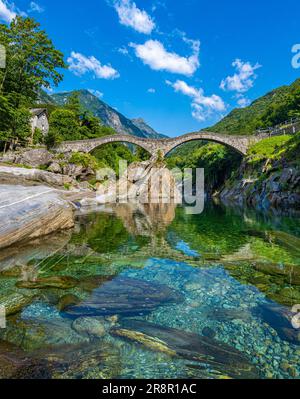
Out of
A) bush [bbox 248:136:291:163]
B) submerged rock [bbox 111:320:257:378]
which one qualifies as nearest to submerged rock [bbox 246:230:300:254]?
submerged rock [bbox 111:320:257:378]

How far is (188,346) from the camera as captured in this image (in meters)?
3.31

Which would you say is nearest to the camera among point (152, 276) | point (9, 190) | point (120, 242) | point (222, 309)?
point (222, 309)

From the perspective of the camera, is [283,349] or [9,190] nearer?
[283,349]

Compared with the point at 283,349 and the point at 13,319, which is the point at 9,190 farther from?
the point at 283,349

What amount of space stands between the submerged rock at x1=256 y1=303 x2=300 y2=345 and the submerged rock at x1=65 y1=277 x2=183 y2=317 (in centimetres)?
145

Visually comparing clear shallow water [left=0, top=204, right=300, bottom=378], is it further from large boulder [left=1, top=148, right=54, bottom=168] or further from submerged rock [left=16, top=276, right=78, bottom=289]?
large boulder [left=1, top=148, right=54, bottom=168]

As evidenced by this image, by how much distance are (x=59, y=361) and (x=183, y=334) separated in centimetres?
166

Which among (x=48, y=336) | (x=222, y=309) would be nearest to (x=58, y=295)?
(x=48, y=336)

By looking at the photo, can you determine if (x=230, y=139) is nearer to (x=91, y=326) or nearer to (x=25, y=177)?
(x=25, y=177)

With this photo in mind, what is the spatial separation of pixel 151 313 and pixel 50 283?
233 cm

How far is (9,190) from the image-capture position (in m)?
9.20

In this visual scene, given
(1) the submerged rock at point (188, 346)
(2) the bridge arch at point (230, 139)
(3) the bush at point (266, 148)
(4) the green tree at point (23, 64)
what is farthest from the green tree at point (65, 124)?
(1) the submerged rock at point (188, 346)

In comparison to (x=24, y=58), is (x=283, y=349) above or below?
below

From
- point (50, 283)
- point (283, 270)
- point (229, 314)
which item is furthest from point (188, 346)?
point (283, 270)
